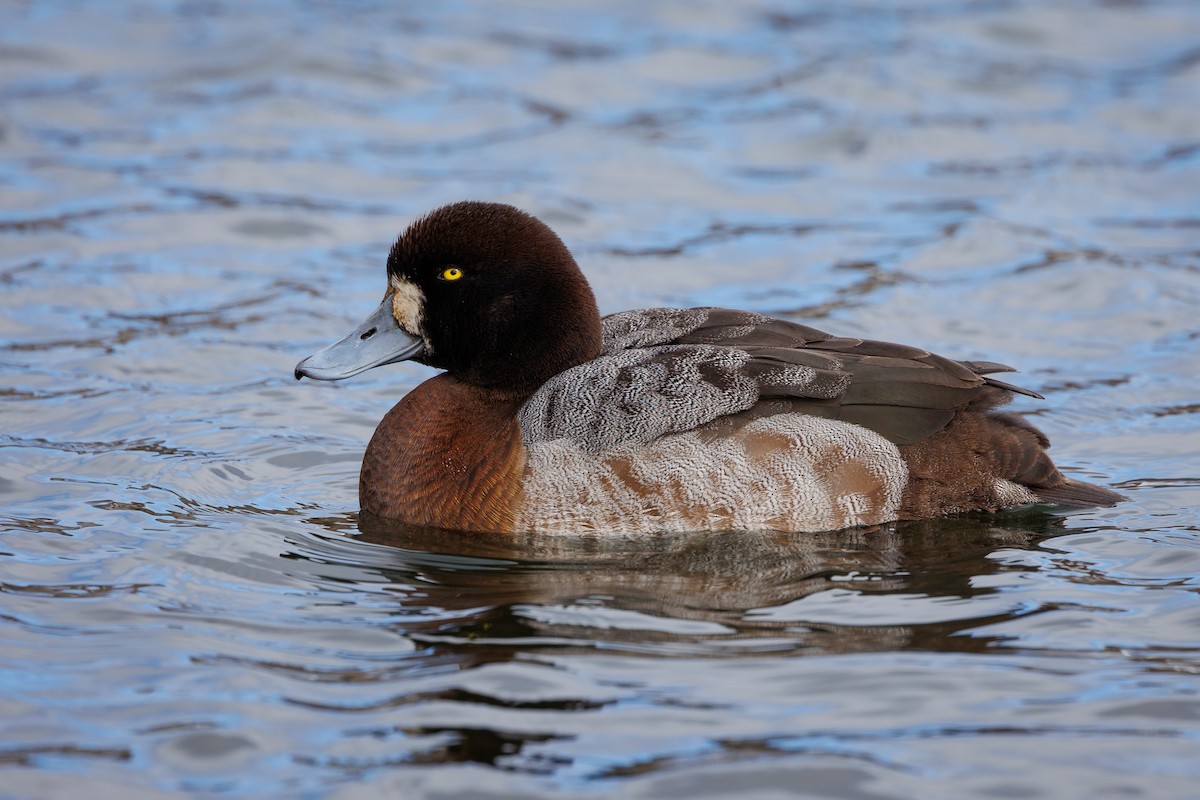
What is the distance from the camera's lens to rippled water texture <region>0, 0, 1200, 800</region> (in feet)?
14.9

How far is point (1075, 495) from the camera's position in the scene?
6.52m

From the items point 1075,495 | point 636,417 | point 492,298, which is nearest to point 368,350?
point 492,298

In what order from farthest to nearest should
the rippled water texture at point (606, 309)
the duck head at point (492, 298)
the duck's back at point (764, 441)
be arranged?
the duck head at point (492, 298) → the duck's back at point (764, 441) → the rippled water texture at point (606, 309)

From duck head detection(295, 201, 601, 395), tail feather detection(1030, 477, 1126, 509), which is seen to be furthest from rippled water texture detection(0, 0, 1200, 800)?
duck head detection(295, 201, 601, 395)

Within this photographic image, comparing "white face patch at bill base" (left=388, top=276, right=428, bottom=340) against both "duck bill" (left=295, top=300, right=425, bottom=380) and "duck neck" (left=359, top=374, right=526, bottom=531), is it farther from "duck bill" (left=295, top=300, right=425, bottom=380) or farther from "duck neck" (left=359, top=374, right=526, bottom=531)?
"duck neck" (left=359, top=374, right=526, bottom=531)

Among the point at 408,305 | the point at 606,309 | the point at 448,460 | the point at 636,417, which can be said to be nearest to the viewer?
the point at 636,417

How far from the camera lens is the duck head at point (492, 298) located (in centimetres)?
636

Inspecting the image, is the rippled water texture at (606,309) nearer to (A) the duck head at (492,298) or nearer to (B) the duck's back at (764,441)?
(B) the duck's back at (764,441)

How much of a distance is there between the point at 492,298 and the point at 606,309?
3.53 metres

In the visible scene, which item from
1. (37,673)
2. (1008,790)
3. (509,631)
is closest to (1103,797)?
(1008,790)

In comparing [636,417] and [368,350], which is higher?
[368,350]

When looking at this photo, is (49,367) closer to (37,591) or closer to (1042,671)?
(37,591)

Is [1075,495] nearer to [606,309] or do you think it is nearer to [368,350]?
[368,350]

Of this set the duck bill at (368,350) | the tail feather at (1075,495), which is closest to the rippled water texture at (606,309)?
the tail feather at (1075,495)
